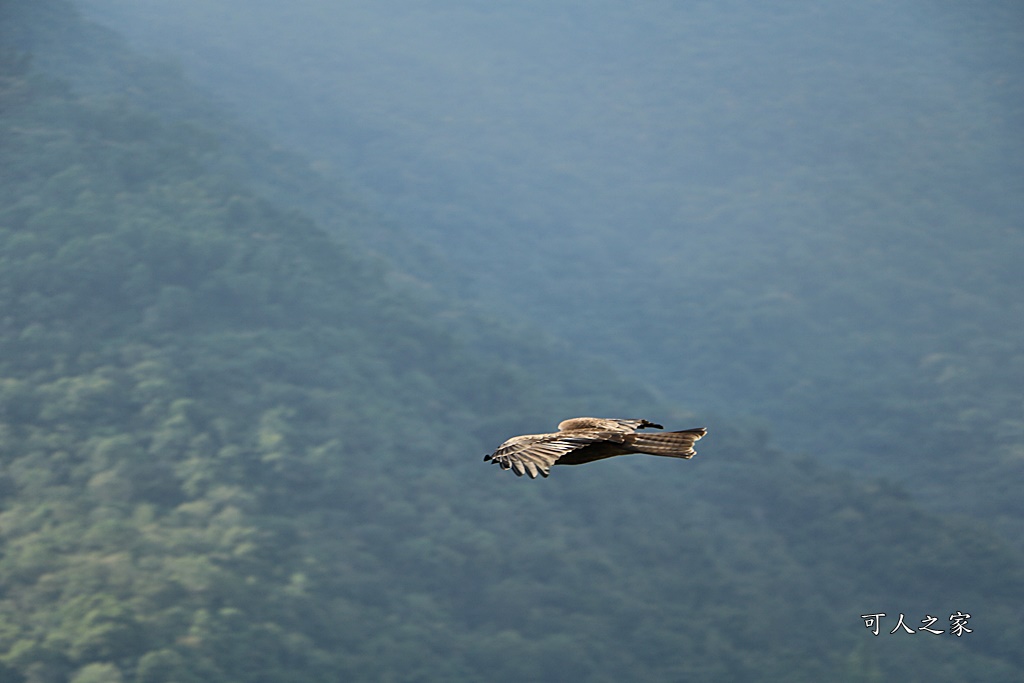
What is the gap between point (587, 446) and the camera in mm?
8164

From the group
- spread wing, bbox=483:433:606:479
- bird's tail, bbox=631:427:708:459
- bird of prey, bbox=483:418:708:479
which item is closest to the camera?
spread wing, bbox=483:433:606:479

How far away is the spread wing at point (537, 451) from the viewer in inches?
305

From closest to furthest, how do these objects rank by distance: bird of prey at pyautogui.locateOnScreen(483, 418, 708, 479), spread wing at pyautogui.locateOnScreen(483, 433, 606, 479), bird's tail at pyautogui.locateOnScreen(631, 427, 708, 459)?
spread wing at pyautogui.locateOnScreen(483, 433, 606, 479) < bird of prey at pyautogui.locateOnScreen(483, 418, 708, 479) < bird's tail at pyautogui.locateOnScreen(631, 427, 708, 459)

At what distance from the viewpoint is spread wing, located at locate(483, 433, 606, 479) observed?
305 inches

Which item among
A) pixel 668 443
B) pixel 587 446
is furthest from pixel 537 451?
pixel 668 443

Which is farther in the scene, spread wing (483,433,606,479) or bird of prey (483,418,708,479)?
bird of prey (483,418,708,479)

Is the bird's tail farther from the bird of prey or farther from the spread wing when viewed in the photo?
the spread wing

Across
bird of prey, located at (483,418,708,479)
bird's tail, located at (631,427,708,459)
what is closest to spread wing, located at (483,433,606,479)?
bird of prey, located at (483,418,708,479)

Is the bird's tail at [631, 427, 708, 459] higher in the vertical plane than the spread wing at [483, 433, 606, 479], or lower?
higher

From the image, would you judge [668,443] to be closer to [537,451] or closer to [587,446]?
[587,446]

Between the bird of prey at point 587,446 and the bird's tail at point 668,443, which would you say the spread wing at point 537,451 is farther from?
the bird's tail at point 668,443

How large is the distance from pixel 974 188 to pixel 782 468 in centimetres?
5591

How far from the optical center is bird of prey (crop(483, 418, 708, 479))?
7883mm

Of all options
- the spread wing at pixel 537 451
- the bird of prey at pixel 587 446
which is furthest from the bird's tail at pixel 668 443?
the spread wing at pixel 537 451
